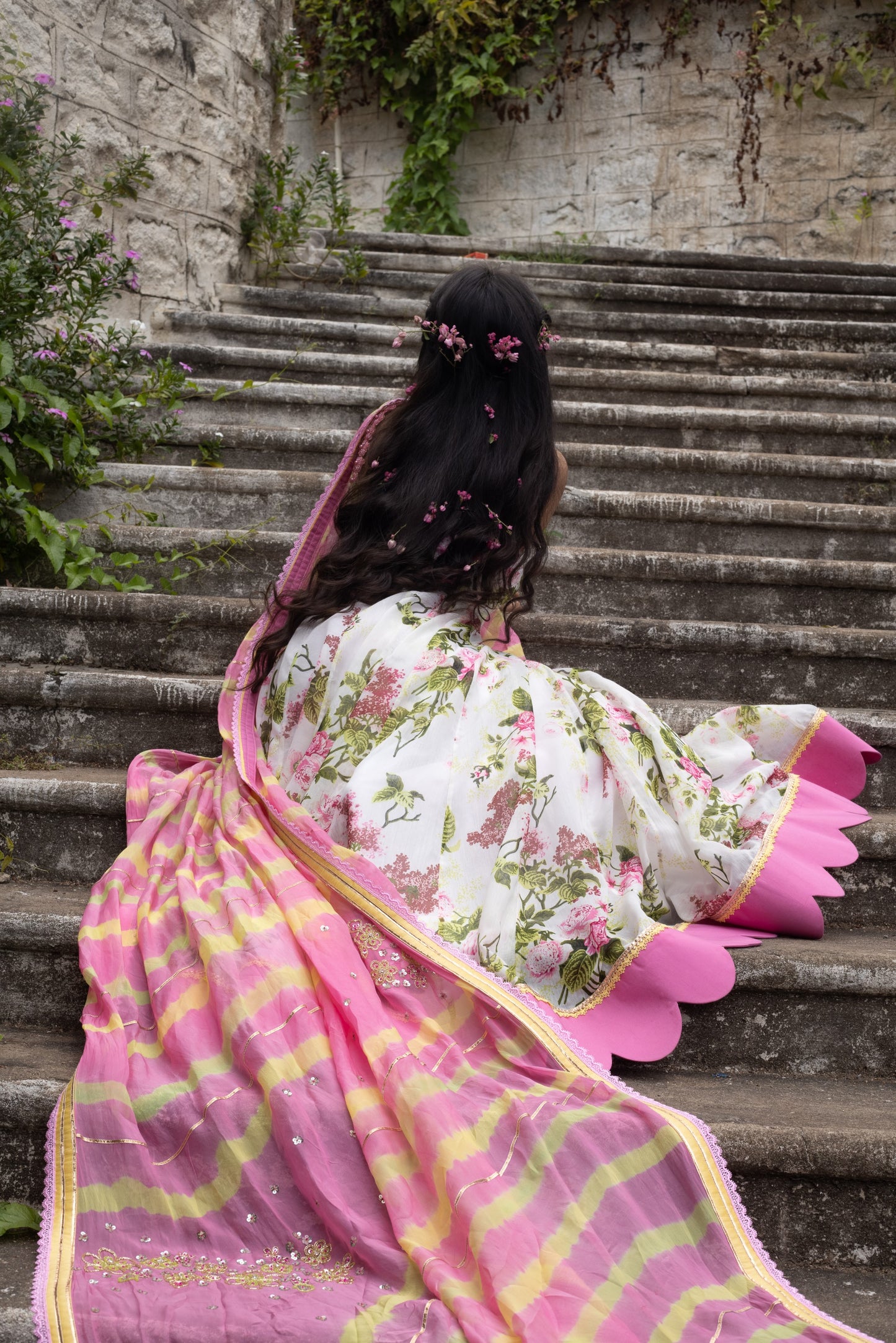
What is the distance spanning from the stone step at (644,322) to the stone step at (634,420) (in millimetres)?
935

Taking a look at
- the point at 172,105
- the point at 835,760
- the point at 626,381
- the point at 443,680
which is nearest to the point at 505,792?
the point at 443,680

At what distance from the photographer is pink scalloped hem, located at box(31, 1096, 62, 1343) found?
1156 mm

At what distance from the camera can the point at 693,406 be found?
384cm

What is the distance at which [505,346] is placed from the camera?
1.96 meters

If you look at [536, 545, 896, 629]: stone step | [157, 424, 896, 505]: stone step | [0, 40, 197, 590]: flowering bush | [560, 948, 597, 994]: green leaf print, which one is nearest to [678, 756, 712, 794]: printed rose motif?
[560, 948, 597, 994]: green leaf print

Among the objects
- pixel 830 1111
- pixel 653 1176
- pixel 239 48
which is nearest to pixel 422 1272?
pixel 653 1176

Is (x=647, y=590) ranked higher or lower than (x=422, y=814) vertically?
higher

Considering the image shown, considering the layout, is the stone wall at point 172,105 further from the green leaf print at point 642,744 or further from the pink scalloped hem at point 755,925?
the pink scalloped hem at point 755,925

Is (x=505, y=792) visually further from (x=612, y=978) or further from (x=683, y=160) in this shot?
(x=683, y=160)

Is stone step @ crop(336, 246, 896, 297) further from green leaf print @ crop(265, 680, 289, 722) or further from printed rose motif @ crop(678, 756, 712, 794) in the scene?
printed rose motif @ crop(678, 756, 712, 794)

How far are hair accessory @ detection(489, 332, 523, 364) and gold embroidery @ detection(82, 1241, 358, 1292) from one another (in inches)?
57.0

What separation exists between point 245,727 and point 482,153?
6.25 m

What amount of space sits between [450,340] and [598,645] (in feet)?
2.75

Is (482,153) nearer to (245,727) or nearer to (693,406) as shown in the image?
(693,406)
